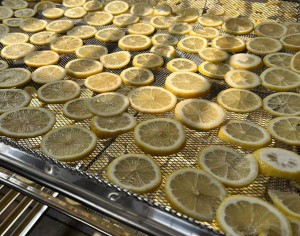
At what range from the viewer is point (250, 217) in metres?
1.29

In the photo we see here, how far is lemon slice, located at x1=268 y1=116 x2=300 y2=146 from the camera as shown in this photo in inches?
65.9

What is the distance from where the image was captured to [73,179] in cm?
119

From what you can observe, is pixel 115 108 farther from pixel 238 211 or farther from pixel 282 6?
pixel 282 6

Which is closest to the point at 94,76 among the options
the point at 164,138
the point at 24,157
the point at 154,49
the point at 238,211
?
the point at 154,49

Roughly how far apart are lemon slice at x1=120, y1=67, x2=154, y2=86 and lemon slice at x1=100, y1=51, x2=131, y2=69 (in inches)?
3.4

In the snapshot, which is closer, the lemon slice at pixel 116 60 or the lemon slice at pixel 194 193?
the lemon slice at pixel 194 193

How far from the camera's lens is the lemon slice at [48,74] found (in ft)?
6.72

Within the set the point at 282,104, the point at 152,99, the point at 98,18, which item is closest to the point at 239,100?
the point at 282,104

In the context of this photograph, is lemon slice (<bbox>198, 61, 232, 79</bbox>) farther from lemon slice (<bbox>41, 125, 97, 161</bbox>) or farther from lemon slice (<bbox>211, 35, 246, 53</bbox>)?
lemon slice (<bbox>41, 125, 97, 161</bbox>)

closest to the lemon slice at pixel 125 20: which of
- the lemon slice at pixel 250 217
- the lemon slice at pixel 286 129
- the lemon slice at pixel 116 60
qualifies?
the lemon slice at pixel 116 60

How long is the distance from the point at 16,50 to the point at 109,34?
585 mm

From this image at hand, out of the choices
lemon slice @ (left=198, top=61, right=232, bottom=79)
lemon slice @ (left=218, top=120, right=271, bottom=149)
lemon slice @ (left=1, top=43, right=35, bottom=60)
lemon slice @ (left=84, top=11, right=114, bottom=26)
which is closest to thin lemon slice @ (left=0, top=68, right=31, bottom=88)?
lemon slice @ (left=1, top=43, right=35, bottom=60)

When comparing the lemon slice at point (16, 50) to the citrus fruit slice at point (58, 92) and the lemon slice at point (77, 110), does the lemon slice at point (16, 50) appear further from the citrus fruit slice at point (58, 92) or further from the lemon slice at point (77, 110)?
the lemon slice at point (77, 110)

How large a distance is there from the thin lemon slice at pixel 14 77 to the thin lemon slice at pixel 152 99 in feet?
1.92
